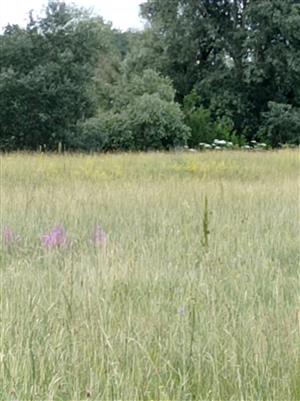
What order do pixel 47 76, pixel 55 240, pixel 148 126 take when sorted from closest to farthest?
pixel 55 240, pixel 47 76, pixel 148 126

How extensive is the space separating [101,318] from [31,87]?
16.3 m

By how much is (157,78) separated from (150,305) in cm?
1918

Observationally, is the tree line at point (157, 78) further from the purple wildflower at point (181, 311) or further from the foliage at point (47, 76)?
the purple wildflower at point (181, 311)

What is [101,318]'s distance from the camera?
243 centimetres

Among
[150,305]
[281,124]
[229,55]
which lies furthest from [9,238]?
[229,55]

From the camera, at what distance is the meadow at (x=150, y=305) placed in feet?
6.73

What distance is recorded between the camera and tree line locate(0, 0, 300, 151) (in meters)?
18.5

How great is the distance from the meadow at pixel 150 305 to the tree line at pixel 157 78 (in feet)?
45.1

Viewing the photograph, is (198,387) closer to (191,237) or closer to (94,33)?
(191,237)

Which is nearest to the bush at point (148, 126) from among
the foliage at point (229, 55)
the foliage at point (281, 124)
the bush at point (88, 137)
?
the bush at point (88, 137)

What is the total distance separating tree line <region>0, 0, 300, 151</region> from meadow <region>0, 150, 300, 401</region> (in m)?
13.7

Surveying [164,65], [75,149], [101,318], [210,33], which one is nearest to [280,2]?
[210,33]

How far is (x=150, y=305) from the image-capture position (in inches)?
104

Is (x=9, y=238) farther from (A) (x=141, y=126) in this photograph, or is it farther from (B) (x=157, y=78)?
(B) (x=157, y=78)
